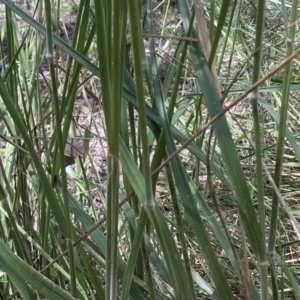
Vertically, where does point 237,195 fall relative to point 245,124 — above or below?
below

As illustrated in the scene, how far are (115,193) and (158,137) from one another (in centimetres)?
10

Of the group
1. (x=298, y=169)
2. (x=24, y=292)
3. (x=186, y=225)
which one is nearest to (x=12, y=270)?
(x=24, y=292)

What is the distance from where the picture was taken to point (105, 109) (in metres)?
0.34

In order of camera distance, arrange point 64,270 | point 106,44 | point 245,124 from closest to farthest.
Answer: point 106,44, point 64,270, point 245,124

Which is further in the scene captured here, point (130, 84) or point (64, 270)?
point (64, 270)

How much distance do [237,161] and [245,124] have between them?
3.01 feet

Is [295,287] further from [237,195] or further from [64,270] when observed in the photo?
[64,270]

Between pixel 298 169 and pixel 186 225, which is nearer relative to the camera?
pixel 186 225

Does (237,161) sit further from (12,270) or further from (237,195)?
(12,270)

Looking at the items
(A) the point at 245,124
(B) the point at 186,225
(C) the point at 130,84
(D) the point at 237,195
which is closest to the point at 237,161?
(D) the point at 237,195

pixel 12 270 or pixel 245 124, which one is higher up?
pixel 245 124

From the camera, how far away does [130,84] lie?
43cm

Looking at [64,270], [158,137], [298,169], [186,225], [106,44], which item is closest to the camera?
[106,44]

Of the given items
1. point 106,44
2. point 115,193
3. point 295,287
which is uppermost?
point 106,44
